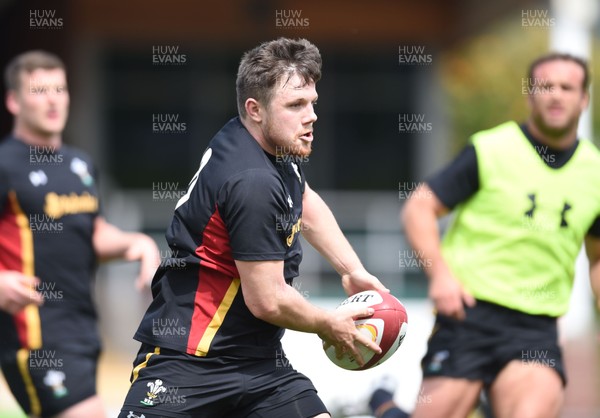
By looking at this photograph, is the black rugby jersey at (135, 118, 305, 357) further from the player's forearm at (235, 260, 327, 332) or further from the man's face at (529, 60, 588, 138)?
the man's face at (529, 60, 588, 138)

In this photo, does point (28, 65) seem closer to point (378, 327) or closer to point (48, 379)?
point (48, 379)

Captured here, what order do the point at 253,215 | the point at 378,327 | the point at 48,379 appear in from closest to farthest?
the point at 253,215, the point at 378,327, the point at 48,379

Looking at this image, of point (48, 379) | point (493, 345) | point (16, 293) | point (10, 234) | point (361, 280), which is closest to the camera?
point (361, 280)

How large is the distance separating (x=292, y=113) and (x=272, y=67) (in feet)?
0.64

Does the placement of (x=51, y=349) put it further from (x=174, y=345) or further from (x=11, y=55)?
(x=11, y=55)

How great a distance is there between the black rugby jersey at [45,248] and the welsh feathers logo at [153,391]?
5.89ft

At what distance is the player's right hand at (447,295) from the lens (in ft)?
18.5

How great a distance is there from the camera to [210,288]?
4.43 meters

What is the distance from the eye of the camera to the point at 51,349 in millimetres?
5977

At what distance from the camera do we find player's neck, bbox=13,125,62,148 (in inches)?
249

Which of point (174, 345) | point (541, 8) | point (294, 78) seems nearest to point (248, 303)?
point (174, 345)

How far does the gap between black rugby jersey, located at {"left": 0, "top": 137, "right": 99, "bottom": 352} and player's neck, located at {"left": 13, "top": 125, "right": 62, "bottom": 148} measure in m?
0.06

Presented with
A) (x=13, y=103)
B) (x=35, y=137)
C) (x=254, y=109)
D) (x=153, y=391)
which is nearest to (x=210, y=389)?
(x=153, y=391)

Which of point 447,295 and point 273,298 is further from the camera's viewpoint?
point 447,295
